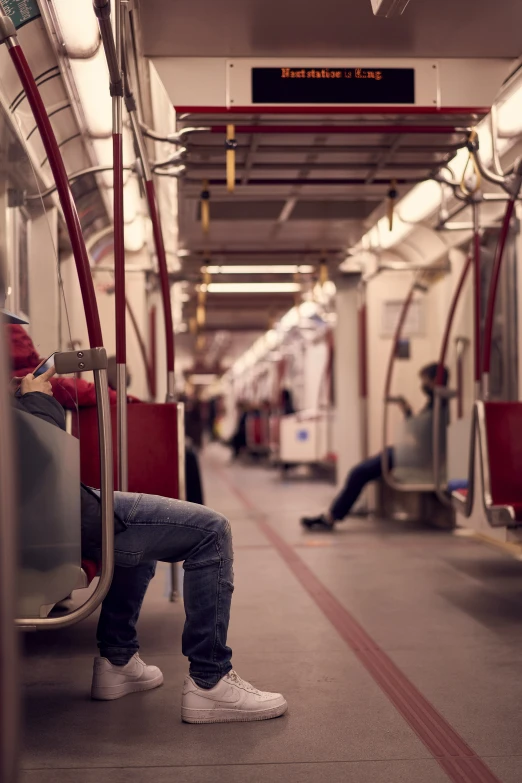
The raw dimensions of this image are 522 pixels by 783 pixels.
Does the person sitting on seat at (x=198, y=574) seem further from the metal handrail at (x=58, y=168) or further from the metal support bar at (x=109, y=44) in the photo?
the metal support bar at (x=109, y=44)

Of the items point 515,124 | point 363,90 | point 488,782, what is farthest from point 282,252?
point 488,782

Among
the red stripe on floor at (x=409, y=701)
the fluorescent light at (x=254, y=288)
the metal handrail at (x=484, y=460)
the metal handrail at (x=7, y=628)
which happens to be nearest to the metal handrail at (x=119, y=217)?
the red stripe on floor at (x=409, y=701)

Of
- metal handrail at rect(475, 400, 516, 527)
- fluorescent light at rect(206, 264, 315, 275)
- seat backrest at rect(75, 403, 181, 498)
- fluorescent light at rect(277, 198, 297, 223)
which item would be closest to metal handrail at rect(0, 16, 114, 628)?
seat backrest at rect(75, 403, 181, 498)

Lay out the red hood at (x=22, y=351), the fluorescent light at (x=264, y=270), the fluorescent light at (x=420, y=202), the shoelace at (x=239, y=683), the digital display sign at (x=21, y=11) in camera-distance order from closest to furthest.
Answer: the red hood at (x=22, y=351)
the shoelace at (x=239, y=683)
the digital display sign at (x=21, y=11)
the fluorescent light at (x=420, y=202)
the fluorescent light at (x=264, y=270)

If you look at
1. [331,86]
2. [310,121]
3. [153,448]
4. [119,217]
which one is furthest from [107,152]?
[119,217]

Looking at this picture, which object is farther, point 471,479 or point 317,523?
point 317,523

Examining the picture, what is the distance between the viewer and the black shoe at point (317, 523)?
816cm

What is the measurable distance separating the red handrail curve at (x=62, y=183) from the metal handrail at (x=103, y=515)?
0.77ft

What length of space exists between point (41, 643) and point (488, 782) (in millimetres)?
2296

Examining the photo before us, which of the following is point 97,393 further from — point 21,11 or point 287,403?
point 287,403

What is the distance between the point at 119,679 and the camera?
10.9 ft

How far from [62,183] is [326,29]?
1887mm

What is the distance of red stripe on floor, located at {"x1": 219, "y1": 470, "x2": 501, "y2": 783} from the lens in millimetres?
2602

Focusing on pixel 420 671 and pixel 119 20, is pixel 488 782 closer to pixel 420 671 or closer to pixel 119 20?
pixel 420 671
